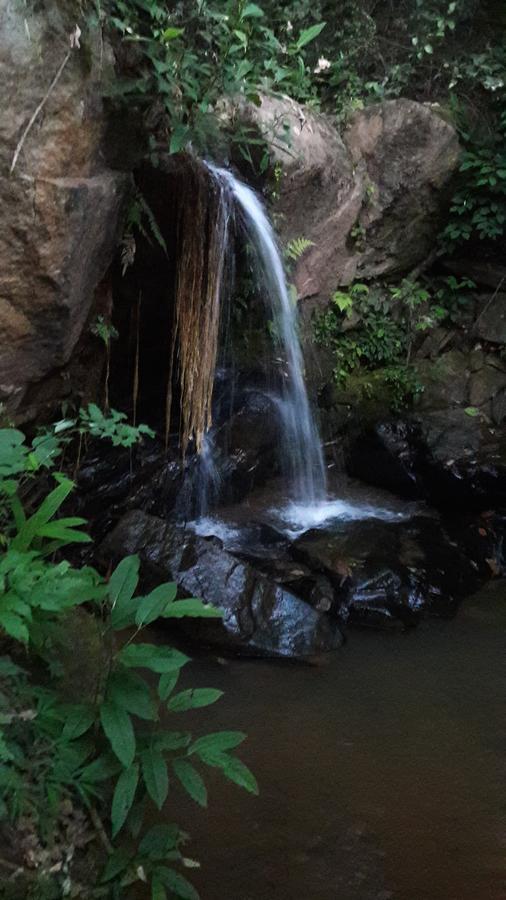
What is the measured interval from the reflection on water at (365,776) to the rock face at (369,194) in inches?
159

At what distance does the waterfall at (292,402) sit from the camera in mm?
5941

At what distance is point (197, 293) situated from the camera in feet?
16.5

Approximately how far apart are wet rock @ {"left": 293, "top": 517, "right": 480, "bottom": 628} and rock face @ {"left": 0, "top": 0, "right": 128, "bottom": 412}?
243cm

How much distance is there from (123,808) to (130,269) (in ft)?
12.1

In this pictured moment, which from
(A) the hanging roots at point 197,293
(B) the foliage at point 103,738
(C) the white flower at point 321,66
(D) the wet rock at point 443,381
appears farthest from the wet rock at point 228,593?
(C) the white flower at point 321,66

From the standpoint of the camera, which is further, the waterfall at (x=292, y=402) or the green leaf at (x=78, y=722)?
the waterfall at (x=292, y=402)

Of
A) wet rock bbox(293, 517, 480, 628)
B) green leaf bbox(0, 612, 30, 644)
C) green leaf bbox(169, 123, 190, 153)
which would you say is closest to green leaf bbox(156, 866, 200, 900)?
green leaf bbox(0, 612, 30, 644)

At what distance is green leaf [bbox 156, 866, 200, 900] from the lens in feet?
6.64

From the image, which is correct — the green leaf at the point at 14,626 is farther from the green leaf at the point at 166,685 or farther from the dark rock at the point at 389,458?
the dark rock at the point at 389,458

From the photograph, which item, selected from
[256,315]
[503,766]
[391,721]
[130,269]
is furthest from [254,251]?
[503,766]

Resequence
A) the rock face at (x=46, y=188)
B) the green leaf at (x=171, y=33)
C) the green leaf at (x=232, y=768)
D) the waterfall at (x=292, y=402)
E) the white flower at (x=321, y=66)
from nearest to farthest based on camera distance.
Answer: the green leaf at (x=232, y=768) < the rock face at (x=46, y=188) < the green leaf at (x=171, y=33) < the waterfall at (x=292, y=402) < the white flower at (x=321, y=66)

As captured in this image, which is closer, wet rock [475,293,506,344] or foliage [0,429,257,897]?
foliage [0,429,257,897]

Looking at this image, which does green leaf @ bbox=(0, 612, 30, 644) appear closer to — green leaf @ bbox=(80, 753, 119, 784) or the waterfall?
green leaf @ bbox=(80, 753, 119, 784)

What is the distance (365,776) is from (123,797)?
1434 millimetres
